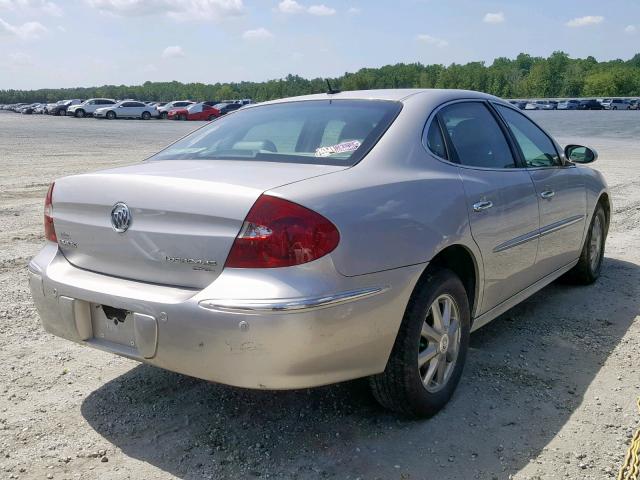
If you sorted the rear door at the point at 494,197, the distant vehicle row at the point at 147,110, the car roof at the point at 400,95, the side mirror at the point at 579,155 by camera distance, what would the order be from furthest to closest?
the distant vehicle row at the point at 147,110 → the side mirror at the point at 579,155 → the car roof at the point at 400,95 → the rear door at the point at 494,197

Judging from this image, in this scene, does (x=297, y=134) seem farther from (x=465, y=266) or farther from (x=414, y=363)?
(x=414, y=363)

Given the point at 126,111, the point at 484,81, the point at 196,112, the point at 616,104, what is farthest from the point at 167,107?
the point at 484,81

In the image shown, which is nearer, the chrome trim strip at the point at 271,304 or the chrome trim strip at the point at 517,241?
the chrome trim strip at the point at 271,304

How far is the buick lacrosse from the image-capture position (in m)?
2.64

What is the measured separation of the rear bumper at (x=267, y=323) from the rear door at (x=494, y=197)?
2.87 feet

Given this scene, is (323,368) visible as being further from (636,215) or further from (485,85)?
(485,85)

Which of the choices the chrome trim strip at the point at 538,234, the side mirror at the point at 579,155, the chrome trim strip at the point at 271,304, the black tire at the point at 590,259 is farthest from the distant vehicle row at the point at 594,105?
the chrome trim strip at the point at 271,304

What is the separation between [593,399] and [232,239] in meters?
2.18

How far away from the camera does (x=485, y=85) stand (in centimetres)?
15325

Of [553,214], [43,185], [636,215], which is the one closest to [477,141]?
[553,214]

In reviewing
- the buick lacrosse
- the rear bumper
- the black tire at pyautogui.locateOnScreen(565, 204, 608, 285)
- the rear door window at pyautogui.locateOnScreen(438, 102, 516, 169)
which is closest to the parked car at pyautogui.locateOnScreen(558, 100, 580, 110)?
the black tire at pyautogui.locateOnScreen(565, 204, 608, 285)

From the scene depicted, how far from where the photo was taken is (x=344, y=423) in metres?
3.25

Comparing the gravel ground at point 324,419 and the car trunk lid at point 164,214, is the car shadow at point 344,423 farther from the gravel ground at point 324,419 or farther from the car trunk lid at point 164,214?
the car trunk lid at point 164,214

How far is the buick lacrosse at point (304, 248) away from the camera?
8.66 ft
